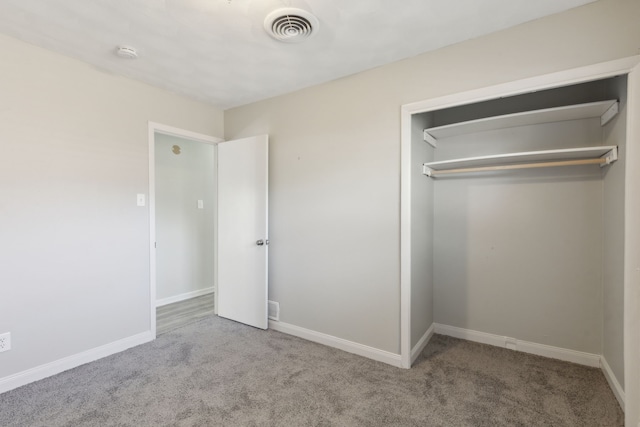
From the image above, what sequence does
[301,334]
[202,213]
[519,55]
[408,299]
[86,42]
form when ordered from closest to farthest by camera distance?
[519,55] < [86,42] < [408,299] < [301,334] < [202,213]

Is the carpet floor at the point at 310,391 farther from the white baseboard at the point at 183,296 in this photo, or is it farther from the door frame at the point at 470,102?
the white baseboard at the point at 183,296

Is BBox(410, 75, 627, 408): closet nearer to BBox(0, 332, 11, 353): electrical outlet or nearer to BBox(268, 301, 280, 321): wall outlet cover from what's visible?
BBox(268, 301, 280, 321): wall outlet cover

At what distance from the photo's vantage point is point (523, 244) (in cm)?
266

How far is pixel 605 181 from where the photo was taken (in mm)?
2273

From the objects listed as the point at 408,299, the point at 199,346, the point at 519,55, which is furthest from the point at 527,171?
the point at 199,346

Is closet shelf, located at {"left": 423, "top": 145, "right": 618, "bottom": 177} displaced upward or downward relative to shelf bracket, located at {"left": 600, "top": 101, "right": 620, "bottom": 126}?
downward

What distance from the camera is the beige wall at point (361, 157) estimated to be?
1878 mm

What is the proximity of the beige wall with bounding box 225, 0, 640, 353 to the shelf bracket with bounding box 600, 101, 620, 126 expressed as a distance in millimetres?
428

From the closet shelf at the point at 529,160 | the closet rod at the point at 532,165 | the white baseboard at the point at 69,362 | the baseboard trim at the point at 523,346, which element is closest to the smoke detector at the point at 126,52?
the white baseboard at the point at 69,362

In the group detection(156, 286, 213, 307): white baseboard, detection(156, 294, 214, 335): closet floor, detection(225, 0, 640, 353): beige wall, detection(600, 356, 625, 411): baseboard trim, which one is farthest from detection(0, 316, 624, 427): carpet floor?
detection(156, 286, 213, 307): white baseboard

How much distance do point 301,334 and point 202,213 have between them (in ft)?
8.42

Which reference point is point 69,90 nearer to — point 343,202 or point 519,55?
point 343,202

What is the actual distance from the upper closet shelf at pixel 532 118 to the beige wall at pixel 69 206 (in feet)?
9.26

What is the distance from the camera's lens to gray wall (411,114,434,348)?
8.27ft
